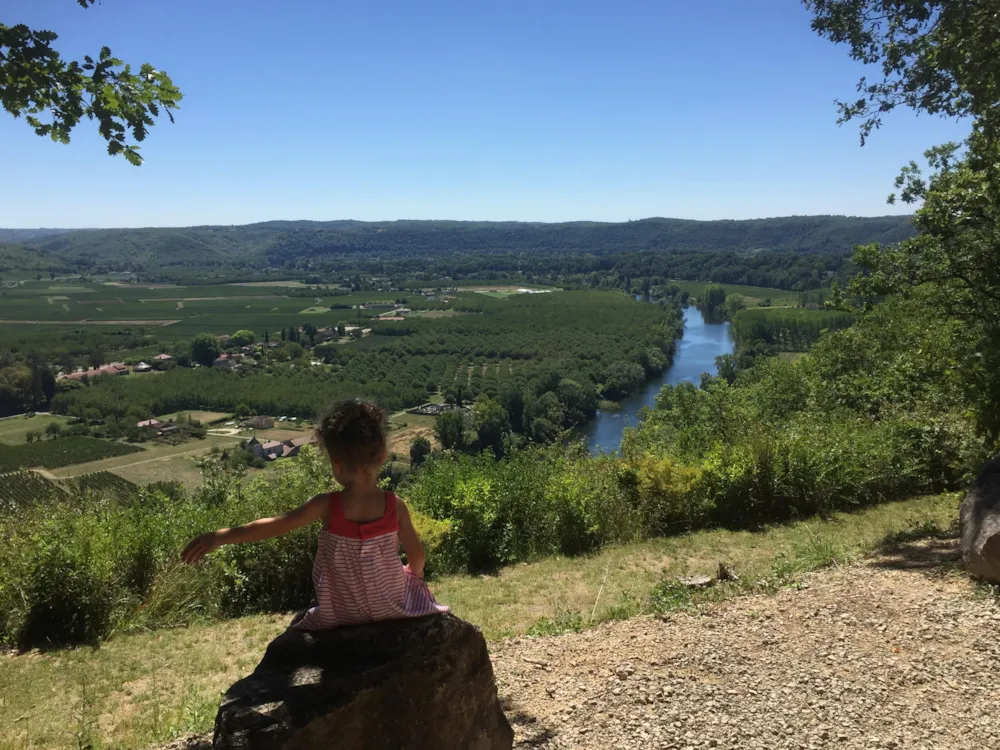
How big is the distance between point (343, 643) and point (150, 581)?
545 cm

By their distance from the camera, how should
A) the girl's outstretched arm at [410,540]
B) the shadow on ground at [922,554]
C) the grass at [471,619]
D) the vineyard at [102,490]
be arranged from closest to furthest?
1. the girl's outstretched arm at [410,540]
2. the grass at [471,619]
3. the shadow on ground at [922,554]
4. the vineyard at [102,490]

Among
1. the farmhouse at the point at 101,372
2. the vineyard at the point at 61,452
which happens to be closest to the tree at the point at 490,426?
the vineyard at the point at 61,452

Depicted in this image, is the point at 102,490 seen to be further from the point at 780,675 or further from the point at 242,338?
the point at 242,338

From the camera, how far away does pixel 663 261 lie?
17512 centimetres

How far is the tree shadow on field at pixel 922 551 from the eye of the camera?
604 centimetres

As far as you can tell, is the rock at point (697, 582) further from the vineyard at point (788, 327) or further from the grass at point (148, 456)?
the vineyard at point (788, 327)

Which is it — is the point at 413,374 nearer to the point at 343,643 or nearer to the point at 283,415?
the point at 283,415

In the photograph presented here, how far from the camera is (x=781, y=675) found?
427 centimetres

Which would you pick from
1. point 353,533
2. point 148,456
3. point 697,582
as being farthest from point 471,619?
point 148,456

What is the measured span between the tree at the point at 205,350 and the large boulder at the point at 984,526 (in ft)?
262

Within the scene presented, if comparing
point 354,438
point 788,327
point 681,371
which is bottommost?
point 681,371

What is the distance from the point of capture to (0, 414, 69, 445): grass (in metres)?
44.8

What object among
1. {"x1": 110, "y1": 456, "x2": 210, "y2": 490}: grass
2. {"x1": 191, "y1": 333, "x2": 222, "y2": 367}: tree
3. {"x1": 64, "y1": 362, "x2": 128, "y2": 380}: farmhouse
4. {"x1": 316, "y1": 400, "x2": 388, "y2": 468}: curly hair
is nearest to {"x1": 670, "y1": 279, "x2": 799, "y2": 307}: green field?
{"x1": 191, "y1": 333, "x2": 222, "y2": 367}: tree

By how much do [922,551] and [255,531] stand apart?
21.8 feet
